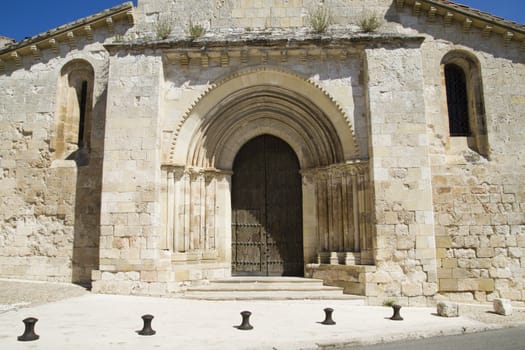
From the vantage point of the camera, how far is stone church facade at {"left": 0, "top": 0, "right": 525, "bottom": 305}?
937 cm

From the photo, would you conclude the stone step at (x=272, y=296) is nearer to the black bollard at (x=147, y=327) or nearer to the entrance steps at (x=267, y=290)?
the entrance steps at (x=267, y=290)

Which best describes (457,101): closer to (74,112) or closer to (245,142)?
(245,142)

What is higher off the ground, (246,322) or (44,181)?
(44,181)

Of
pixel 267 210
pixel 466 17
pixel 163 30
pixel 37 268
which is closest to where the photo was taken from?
pixel 163 30

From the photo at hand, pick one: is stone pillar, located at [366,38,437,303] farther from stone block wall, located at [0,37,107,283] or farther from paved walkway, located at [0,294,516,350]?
stone block wall, located at [0,37,107,283]

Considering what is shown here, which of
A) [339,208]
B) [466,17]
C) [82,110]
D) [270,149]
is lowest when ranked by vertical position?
[339,208]

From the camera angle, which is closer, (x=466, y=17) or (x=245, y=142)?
(x=466, y=17)

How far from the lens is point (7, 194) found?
36.0 feet

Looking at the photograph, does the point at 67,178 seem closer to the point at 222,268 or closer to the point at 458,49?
the point at 222,268

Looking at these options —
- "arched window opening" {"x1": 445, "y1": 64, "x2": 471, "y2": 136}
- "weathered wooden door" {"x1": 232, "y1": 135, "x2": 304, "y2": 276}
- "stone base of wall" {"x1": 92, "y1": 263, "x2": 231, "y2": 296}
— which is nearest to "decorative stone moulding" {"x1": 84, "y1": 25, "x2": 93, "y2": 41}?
"weathered wooden door" {"x1": 232, "y1": 135, "x2": 304, "y2": 276}

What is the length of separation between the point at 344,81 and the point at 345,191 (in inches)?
97.7

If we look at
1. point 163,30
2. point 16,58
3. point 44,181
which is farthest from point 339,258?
point 16,58

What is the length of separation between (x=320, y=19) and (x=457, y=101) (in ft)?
12.9

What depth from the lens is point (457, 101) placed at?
10922mm
